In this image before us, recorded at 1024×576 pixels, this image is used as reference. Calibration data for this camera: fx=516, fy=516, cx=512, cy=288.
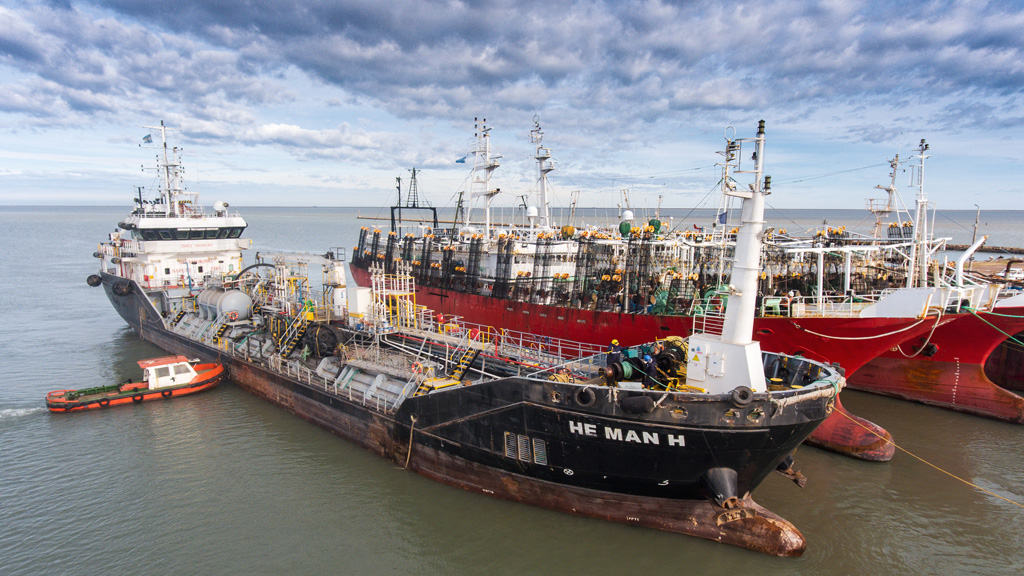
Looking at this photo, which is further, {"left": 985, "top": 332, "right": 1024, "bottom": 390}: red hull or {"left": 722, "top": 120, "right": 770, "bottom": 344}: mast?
{"left": 985, "top": 332, "right": 1024, "bottom": 390}: red hull

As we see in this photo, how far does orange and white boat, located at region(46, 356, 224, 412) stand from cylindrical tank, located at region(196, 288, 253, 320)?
3223 mm

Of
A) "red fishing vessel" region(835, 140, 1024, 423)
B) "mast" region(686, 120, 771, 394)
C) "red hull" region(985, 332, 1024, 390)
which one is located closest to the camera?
"mast" region(686, 120, 771, 394)

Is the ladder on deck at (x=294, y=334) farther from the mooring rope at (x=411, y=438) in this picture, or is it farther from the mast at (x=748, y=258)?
the mast at (x=748, y=258)

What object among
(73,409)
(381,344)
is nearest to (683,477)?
(381,344)

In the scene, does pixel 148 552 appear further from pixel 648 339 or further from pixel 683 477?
pixel 648 339

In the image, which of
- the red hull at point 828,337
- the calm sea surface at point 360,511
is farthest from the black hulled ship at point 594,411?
the red hull at point 828,337

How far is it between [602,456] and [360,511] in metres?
6.87

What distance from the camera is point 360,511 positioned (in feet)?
46.0

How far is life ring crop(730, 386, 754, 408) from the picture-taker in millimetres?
10633

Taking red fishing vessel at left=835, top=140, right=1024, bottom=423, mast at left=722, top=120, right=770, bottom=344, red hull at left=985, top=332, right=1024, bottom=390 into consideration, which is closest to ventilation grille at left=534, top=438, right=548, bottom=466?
mast at left=722, top=120, right=770, bottom=344

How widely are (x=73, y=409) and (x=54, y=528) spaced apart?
9058mm

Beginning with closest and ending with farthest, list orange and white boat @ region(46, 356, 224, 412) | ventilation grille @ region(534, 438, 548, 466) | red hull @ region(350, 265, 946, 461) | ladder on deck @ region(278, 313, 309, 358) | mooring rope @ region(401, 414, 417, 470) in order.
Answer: ventilation grille @ region(534, 438, 548, 466)
mooring rope @ region(401, 414, 417, 470)
red hull @ region(350, 265, 946, 461)
orange and white boat @ region(46, 356, 224, 412)
ladder on deck @ region(278, 313, 309, 358)

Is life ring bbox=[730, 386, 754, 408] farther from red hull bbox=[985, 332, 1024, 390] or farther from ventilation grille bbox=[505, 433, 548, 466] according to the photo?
red hull bbox=[985, 332, 1024, 390]

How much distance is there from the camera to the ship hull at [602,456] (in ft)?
37.0
